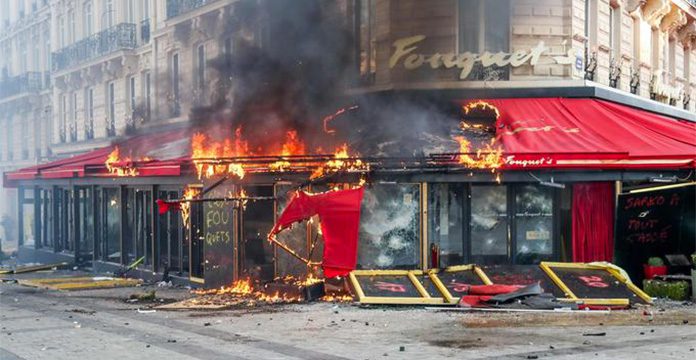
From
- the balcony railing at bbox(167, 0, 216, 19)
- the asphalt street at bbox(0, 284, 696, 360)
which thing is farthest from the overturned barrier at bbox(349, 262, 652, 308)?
Answer: the balcony railing at bbox(167, 0, 216, 19)

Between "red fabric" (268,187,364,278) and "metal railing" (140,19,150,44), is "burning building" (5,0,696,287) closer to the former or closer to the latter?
"red fabric" (268,187,364,278)

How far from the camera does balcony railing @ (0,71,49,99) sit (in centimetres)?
3681

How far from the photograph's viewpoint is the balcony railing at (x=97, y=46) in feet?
93.0

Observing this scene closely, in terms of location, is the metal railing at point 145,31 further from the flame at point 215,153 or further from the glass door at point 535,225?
the glass door at point 535,225

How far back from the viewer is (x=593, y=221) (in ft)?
53.5

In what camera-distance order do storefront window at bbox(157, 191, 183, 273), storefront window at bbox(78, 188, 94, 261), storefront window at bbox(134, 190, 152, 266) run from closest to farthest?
storefront window at bbox(157, 191, 183, 273) < storefront window at bbox(134, 190, 152, 266) < storefront window at bbox(78, 188, 94, 261)

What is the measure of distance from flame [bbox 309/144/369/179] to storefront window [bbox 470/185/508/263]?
2312 mm

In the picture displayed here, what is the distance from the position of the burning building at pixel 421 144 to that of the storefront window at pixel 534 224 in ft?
0.09

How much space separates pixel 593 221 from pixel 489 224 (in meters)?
1.96

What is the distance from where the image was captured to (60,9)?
112 ft

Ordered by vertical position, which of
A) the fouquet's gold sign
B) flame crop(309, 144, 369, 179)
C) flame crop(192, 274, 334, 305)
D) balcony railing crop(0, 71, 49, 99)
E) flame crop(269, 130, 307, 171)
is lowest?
flame crop(192, 274, 334, 305)

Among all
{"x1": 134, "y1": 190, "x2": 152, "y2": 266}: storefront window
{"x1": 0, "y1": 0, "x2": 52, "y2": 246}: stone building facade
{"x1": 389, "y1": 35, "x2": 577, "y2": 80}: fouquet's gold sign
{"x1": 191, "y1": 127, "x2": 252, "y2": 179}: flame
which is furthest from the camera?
{"x1": 0, "y1": 0, "x2": 52, "y2": 246}: stone building facade

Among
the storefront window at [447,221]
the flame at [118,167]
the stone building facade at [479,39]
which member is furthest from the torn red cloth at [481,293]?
the flame at [118,167]

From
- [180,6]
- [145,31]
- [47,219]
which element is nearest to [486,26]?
[180,6]
